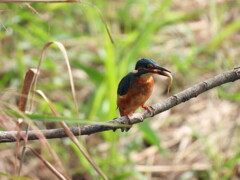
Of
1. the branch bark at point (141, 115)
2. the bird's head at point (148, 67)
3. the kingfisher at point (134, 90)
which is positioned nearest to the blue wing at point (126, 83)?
the kingfisher at point (134, 90)

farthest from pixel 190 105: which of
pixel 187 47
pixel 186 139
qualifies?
pixel 187 47

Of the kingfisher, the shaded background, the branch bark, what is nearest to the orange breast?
the kingfisher

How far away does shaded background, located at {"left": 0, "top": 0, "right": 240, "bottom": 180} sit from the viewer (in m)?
4.50

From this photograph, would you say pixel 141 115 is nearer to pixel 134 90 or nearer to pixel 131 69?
pixel 134 90

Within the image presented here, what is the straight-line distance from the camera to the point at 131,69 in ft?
16.1

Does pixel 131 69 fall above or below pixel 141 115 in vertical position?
below

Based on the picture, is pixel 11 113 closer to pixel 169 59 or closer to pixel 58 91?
pixel 58 91

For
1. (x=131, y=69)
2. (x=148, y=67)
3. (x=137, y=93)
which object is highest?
(x=148, y=67)

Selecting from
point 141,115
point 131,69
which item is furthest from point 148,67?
Answer: point 131,69

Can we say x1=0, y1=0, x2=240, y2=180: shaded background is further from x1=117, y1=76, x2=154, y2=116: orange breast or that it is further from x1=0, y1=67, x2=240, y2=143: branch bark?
x1=0, y1=67, x2=240, y2=143: branch bark

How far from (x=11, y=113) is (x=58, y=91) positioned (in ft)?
11.6

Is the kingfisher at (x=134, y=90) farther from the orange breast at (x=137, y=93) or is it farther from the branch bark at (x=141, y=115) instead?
the branch bark at (x=141, y=115)

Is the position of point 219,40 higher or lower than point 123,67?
lower

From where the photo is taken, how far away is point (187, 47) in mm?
6277
